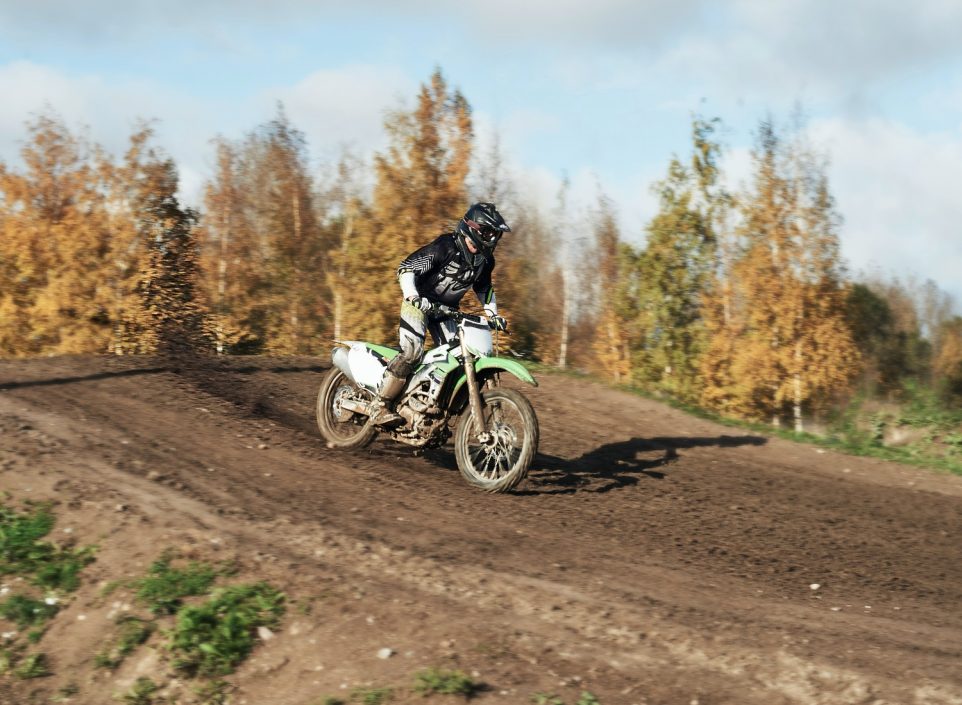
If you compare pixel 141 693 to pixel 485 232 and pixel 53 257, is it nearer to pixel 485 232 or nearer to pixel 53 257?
pixel 485 232

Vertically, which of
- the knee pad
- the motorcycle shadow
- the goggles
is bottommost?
the motorcycle shadow

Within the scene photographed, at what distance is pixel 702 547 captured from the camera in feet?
25.9

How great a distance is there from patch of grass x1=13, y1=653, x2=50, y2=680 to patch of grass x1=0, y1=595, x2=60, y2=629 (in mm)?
350

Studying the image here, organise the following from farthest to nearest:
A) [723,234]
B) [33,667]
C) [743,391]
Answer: [723,234]
[743,391]
[33,667]

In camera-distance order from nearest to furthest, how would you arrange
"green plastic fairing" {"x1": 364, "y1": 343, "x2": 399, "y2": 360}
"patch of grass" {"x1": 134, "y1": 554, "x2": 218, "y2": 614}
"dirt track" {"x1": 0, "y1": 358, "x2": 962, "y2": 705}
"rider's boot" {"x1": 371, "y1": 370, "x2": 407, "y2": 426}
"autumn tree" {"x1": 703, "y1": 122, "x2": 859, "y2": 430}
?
"dirt track" {"x1": 0, "y1": 358, "x2": 962, "y2": 705} < "patch of grass" {"x1": 134, "y1": 554, "x2": 218, "y2": 614} < "rider's boot" {"x1": 371, "y1": 370, "x2": 407, "y2": 426} < "green plastic fairing" {"x1": 364, "y1": 343, "x2": 399, "y2": 360} < "autumn tree" {"x1": 703, "y1": 122, "x2": 859, "y2": 430}

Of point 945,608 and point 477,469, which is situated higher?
point 477,469

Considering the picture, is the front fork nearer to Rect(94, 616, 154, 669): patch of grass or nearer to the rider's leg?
the rider's leg

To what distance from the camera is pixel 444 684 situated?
16.4 feet

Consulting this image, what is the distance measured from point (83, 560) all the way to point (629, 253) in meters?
33.3

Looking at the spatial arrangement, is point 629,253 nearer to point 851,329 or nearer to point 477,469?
point 851,329

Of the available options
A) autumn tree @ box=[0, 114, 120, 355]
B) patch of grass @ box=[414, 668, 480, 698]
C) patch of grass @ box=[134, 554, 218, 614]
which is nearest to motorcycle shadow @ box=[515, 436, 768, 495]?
patch of grass @ box=[134, 554, 218, 614]

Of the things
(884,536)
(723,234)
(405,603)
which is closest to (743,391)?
(723,234)

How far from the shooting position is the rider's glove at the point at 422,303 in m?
9.23

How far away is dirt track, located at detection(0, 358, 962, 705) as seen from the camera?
535 centimetres
